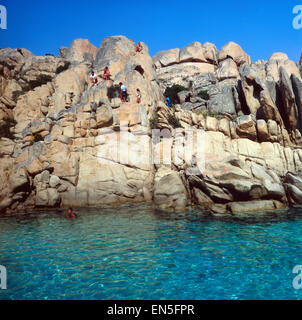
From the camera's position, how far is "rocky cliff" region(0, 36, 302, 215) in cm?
1938

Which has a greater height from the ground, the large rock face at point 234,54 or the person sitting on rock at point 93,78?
the large rock face at point 234,54

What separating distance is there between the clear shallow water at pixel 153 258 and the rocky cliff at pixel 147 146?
4409mm

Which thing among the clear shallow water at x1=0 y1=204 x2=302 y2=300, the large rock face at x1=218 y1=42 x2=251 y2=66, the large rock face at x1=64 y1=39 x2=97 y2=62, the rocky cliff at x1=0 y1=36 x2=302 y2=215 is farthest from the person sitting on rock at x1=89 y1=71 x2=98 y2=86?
the large rock face at x1=218 y1=42 x2=251 y2=66

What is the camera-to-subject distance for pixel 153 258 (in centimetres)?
966

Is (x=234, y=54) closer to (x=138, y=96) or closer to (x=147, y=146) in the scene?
(x=138, y=96)

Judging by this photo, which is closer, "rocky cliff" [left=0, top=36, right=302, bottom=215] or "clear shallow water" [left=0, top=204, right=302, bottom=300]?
"clear shallow water" [left=0, top=204, right=302, bottom=300]

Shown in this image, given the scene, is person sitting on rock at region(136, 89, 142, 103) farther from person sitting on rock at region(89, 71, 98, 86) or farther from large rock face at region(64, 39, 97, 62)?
large rock face at region(64, 39, 97, 62)

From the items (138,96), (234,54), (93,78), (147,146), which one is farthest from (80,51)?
(234,54)

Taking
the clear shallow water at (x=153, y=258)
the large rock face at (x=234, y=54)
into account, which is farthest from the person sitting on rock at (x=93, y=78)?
the large rock face at (x=234, y=54)

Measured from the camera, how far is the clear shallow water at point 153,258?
23.8 ft

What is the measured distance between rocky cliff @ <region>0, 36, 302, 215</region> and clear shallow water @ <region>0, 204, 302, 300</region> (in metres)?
4.41

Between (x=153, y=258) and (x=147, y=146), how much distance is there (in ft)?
54.2

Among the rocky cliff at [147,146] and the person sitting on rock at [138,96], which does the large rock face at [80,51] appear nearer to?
the rocky cliff at [147,146]
